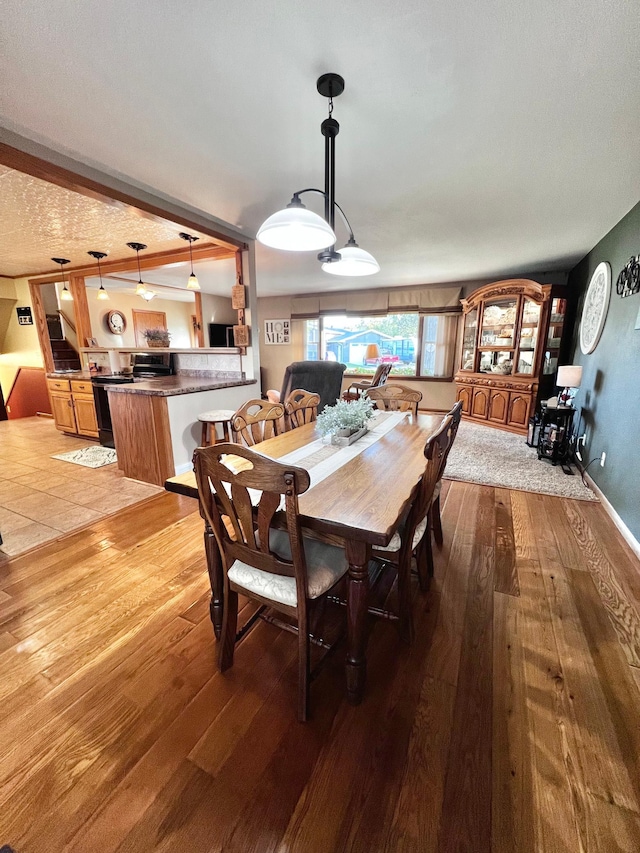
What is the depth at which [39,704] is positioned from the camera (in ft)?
4.08

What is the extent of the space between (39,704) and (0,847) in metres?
0.42

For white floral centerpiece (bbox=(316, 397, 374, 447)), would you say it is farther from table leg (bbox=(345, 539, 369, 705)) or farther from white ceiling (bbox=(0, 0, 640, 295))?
white ceiling (bbox=(0, 0, 640, 295))

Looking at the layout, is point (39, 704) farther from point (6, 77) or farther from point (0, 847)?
point (6, 77)

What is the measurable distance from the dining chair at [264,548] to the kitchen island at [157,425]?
200cm

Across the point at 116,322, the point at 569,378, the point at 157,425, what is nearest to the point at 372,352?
the point at 569,378

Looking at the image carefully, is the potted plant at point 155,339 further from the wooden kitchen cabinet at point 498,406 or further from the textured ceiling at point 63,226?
the wooden kitchen cabinet at point 498,406

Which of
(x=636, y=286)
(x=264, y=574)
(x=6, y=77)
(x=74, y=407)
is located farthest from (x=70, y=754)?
(x=74, y=407)

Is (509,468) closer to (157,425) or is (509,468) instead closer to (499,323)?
(499,323)

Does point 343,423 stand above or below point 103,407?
above

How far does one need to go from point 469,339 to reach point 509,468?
2.86 m

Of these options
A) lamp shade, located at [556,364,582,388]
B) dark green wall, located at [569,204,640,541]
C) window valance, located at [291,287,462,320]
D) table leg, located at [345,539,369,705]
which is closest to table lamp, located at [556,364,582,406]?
lamp shade, located at [556,364,582,388]

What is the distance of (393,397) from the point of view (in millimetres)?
2832

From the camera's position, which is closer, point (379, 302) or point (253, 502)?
point (253, 502)

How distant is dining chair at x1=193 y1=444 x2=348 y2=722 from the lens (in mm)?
1001
